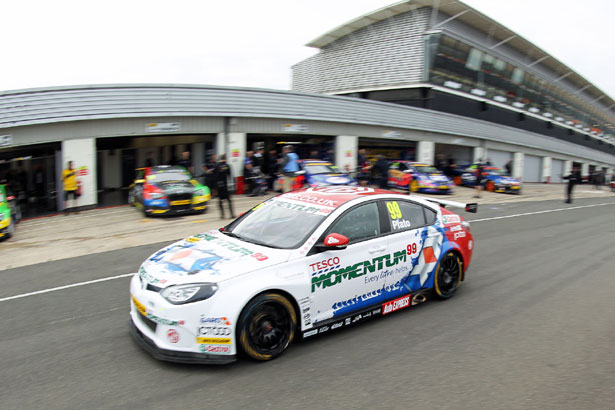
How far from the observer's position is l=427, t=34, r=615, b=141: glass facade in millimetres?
31266

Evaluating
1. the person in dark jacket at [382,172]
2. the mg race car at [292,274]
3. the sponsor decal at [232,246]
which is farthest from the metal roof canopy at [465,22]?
Answer: the sponsor decal at [232,246]

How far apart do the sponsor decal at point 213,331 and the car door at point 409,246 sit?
193 centimetres

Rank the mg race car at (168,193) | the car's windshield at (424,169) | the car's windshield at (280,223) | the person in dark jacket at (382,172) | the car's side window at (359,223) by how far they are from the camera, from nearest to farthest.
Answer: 1. the car's windshield at (280,223)
2. the car's side window at (359,223)
3. the mg race car at (168,193)
4. the person in dark jacket at (382,172)
5. the car's windshield at (424,169)

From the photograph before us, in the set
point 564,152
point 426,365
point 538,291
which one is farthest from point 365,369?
point 564,152

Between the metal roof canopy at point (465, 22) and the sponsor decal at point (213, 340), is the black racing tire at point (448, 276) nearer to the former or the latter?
the sponsor decal at point (213, 340)

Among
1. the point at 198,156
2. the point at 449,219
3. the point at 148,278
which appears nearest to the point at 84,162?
the point at 198,156

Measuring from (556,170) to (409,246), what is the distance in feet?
166

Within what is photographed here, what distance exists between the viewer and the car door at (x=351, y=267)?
428cm

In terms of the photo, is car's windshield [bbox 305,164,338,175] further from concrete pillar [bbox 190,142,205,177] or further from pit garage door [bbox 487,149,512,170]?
pit garage door [bbox 487,149,512,170]

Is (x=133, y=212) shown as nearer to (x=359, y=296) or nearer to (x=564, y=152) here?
(x=359, y=296)

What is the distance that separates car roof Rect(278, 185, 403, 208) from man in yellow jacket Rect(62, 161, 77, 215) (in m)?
10.9

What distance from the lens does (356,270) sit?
4555 millimetres

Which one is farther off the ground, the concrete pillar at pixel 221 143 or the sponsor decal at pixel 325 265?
the concrete pillar at pixel 221 143

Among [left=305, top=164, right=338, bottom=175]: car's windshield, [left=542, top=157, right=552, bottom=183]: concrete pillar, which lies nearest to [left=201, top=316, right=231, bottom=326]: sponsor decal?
[left=305, top=164, right=338, bottom=175]: car's windshield
